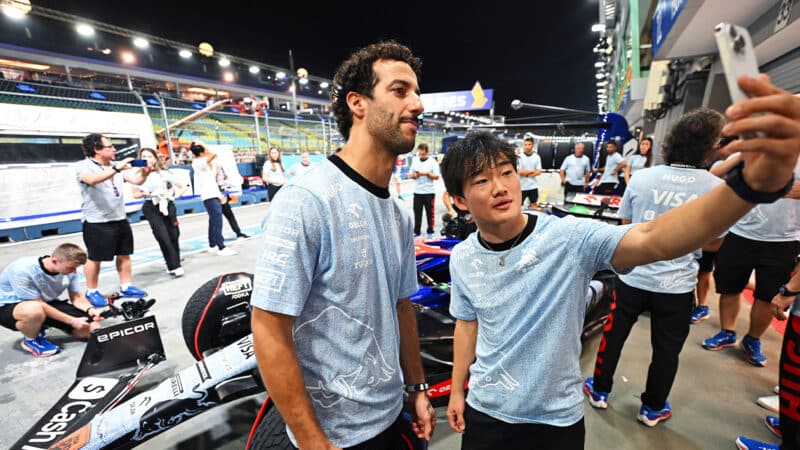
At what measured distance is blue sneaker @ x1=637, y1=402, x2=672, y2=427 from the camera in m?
2.15

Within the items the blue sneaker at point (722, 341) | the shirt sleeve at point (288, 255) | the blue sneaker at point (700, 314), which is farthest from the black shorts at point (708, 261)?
the shirt sleeve at point (288, 255)

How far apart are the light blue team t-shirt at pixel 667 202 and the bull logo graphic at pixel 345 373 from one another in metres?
1.65

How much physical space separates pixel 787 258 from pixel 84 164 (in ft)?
21.4

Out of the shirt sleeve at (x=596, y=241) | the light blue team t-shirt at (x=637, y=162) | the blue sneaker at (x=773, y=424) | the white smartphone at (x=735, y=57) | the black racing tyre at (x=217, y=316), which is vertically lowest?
the blue sneaker at (x=773, y=424)

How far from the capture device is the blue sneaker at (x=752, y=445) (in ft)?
6.23

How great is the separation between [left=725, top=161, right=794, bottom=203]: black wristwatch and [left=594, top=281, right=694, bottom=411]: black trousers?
163cm

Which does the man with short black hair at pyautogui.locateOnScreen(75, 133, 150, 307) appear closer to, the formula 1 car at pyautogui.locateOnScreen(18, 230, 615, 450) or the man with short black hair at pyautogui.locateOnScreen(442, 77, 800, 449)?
the formula 1 car at pyautogui.locateOnScreen(18, 230, 615, 450)

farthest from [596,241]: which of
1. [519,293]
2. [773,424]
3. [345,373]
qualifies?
[773,424]

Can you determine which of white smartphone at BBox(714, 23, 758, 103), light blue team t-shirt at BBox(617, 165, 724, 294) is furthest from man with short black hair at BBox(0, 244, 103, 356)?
light blue team t-shirt at BBox(617, 165, 724, 294)

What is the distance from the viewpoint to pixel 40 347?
3.01 metres

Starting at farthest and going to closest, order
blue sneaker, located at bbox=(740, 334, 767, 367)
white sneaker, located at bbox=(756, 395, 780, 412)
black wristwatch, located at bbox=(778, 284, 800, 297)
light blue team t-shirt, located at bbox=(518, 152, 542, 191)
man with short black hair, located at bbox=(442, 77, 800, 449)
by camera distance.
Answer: light blue team t-shirt, located at bbox=(518, 152, 542, 191) < blue sneaker, located at bbox=(740, 334, 767, 367) < white sneaker, located at bbox=(756, 395, 780, 412) < black wristwatch, located at bbox=(778, 284, 800, 297) < man with short black hair, located at bbox=(442, 77, 800, 449)

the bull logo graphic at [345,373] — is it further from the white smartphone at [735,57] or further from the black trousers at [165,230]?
the black trousers at [165,230]

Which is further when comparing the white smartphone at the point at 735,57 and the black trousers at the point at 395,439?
the black trousers at the point at 395,439

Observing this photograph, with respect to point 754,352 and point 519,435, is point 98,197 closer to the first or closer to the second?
point 519,435
